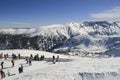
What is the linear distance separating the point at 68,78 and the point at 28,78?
518cm

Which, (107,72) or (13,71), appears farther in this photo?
(13,71)

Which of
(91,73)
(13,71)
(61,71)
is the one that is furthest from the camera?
(13,71)

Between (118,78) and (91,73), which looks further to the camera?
(91,73)

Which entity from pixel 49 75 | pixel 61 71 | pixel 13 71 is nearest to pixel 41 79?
pixel 49 75

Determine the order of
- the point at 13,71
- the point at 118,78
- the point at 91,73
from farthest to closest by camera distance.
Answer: the point at 13,71
the point at 91,73
the point at 118,78

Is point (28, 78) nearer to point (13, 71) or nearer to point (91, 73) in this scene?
point (91, 73)

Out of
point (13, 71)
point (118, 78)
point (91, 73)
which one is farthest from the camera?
point (13, 71)

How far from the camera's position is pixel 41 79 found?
100 feet

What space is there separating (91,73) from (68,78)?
3090 mm

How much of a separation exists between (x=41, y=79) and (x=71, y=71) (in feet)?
15.1

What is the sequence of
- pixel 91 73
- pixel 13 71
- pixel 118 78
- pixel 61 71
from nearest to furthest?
pixel 118 78 → pixel 91 73 → pixel 61 71 → pixel 13 71

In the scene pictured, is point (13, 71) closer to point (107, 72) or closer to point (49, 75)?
point (49, 75)

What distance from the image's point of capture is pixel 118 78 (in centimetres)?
2906

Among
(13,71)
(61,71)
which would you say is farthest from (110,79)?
(13,71)
